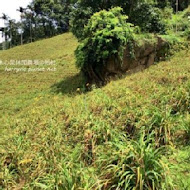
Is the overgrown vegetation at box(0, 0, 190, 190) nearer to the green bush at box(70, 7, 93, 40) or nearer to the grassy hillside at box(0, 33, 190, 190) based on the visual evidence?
the grassy hillside at box(0, 33, 190, 190)

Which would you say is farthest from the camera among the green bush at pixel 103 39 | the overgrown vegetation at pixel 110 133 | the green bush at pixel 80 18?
the green bush at pixel 80 18

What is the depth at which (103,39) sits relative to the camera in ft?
27.6

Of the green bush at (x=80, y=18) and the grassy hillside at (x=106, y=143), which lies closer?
the grassy hillside at (x=106, y=143)

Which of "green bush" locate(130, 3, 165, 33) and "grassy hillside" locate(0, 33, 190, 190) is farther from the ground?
"green bush" locate(130, 3, 165, 33)

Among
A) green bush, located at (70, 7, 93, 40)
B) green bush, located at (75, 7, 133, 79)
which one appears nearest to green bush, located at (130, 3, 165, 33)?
green bush, located at (75, 7, 133, 79)

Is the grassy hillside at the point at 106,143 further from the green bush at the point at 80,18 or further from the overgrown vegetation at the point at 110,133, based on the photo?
the green bush at the point at 80,18

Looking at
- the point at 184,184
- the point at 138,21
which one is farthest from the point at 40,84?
the point at 184,184

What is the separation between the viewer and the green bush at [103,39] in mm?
8477

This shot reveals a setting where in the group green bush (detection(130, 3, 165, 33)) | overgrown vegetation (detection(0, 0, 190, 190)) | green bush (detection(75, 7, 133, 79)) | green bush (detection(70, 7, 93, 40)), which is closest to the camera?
overgrown vegetation (detection(0, 0, 190, 190))

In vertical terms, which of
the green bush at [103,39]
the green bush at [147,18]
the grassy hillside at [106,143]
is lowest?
the grassy hillside at [106,143]

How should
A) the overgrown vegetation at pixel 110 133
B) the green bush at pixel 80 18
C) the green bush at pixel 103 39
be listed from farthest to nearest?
the green bush at pixel 80 18
the green bush at pixel 103 39
the overgrown vegetation at pixel 110 133

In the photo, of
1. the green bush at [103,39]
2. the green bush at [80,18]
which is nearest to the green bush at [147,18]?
the green bush at [103,39]

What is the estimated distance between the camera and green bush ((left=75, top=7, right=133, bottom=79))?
848cm

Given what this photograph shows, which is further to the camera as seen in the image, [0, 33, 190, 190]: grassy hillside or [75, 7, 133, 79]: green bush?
[75, 7, 133, 79]: green bush
